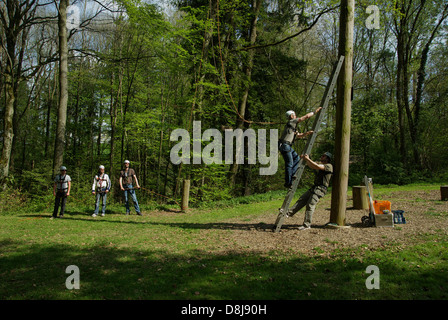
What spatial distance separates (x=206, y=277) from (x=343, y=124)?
15.9 ft

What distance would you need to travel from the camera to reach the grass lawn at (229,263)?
4.07 m

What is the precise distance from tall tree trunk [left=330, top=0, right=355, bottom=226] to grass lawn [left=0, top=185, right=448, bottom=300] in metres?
0.70

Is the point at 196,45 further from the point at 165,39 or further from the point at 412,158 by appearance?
the point at 412,158

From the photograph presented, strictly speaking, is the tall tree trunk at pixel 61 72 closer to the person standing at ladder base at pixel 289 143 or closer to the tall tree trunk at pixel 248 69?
the tall tree trunk at pixel 248 69

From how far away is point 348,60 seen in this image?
7.15 metres

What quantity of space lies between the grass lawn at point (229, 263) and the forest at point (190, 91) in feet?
26.2

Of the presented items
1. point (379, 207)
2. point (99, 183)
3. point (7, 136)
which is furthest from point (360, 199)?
point (7, 136)

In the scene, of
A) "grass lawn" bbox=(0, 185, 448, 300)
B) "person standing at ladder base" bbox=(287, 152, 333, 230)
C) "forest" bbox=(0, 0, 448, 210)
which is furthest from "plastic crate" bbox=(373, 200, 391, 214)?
"forest" bbox=(0, 0, 448, 210)

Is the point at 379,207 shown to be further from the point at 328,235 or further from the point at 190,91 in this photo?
the point at 190,91

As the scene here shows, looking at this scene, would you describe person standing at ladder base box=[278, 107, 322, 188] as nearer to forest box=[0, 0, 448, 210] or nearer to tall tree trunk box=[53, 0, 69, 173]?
forest box=[0, 0, 448, 210]

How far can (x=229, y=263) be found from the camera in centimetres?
532

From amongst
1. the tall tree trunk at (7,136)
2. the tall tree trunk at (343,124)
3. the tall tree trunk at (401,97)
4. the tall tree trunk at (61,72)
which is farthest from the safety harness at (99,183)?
the tall tree trunk at (401,97)

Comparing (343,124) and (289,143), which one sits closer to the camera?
(343,124)
